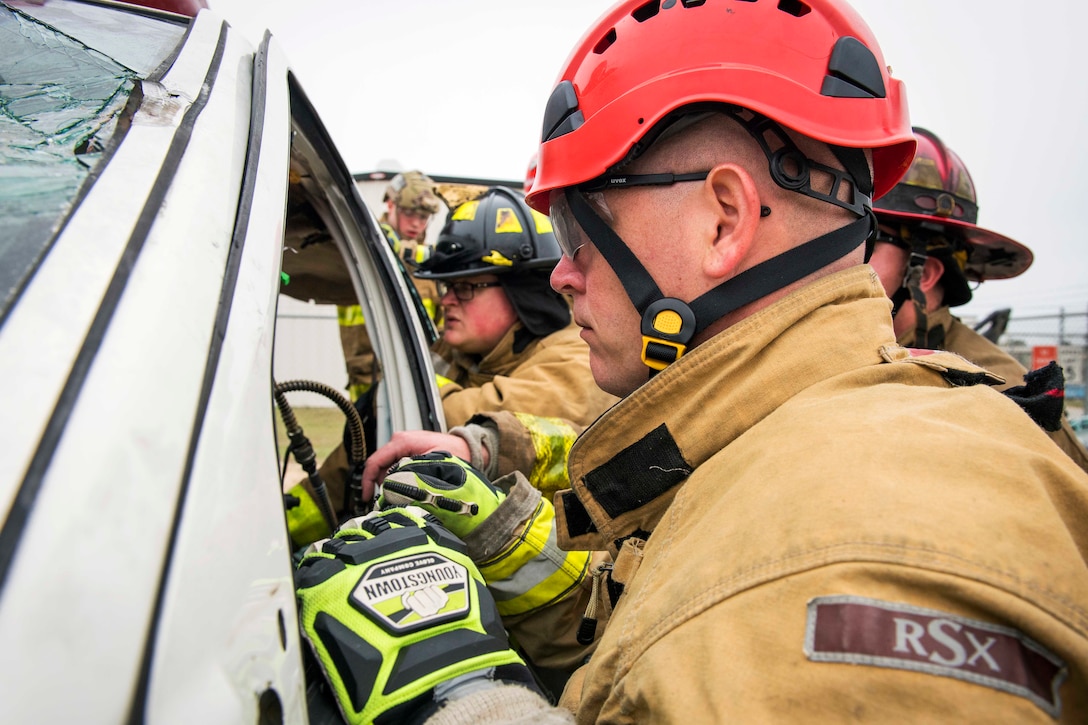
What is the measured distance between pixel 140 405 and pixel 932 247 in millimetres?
3787

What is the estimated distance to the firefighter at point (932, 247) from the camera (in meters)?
3.20

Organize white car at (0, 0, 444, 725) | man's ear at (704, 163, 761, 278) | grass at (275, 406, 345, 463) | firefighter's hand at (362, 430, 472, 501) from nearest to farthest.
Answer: white car at (0, 0, 444, 725) < man's ear at (704, 163, 761, 278) < firefighter's hand at (362, 430, 472, 501) < grass at (275, 406, 345, 463)

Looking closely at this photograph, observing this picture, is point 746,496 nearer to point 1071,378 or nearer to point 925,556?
point 925,556

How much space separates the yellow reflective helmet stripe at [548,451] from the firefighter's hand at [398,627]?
1274 millimetres

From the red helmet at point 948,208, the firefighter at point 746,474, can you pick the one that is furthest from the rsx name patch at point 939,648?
the red helmet at point 948,208

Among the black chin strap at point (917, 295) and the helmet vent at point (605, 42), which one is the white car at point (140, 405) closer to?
the helmet vent at point (605, 42)

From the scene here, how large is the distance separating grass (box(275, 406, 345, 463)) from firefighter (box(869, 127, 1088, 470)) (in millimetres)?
5913

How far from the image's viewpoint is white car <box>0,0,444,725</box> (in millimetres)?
511

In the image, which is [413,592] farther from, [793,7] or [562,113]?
[793,7]

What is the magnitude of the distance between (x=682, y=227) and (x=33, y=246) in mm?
991

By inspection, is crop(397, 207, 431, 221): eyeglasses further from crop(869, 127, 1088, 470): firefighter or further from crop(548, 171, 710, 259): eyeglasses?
crop(548, 171, 710, 259): eyeglasses

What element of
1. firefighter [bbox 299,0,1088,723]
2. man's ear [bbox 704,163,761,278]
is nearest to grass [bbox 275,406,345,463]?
firefighter [bbox 299,0,1088,723]

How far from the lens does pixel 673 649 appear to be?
2.39 feet

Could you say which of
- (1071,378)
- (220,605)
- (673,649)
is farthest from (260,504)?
(1071,378)
